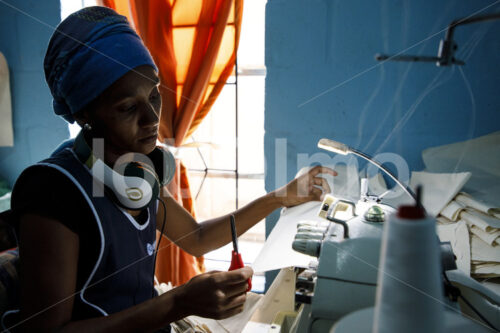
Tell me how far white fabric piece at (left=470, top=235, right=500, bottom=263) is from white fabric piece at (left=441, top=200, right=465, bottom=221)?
93 millimetres

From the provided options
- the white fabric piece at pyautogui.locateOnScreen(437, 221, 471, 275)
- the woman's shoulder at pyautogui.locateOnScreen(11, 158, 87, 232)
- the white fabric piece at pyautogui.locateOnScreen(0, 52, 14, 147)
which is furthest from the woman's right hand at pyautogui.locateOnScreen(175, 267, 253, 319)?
the white fabric piece at pyautogui.locateOnScreen(0, 52, 14, 147)

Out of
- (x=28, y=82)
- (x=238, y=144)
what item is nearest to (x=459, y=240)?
(x=238, y=144)

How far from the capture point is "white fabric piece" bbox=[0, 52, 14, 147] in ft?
6.66

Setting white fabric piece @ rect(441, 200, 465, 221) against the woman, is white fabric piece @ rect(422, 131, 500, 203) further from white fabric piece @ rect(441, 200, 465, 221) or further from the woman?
the woman

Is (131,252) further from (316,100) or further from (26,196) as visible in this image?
(316,100)

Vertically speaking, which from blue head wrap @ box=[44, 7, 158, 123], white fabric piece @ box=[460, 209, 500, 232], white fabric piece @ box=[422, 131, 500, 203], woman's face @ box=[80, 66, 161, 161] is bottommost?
white fabric piece @ box=[460, 209, 500, 232]

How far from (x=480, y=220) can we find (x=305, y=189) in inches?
20.1

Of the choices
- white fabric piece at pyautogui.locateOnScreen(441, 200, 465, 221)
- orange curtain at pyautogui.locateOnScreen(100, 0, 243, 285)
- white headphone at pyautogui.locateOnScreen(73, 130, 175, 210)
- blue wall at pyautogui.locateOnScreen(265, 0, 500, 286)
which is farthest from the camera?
orange curtain at pyautogui.locateOnScreen(100, 0, 243, 285)

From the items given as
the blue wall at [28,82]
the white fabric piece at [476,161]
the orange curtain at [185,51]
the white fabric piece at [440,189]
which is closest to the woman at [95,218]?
the white fabric piece at [440,189]

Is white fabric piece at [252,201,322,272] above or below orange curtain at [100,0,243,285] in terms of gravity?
below

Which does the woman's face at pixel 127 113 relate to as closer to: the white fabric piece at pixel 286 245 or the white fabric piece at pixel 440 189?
the white fabric piece at pixel 286 245

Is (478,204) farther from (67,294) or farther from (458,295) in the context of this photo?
(67,294)

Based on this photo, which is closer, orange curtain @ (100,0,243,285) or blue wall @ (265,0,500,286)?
blue wall @ (265,0,500,286)

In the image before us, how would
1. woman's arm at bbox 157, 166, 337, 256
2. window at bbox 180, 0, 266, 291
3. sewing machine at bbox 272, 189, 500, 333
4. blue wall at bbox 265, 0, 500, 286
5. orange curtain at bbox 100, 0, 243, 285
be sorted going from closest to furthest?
sewing machine at bbox 272, 189, 500, 333 < woman's arm at bbox 157, 166, 337, 256 < blue wall at bbox 265, 0, 500, 286 < orange curtain at bbox 100, 0, 243, 285 < window at bbox 180, 0, 266, 291
